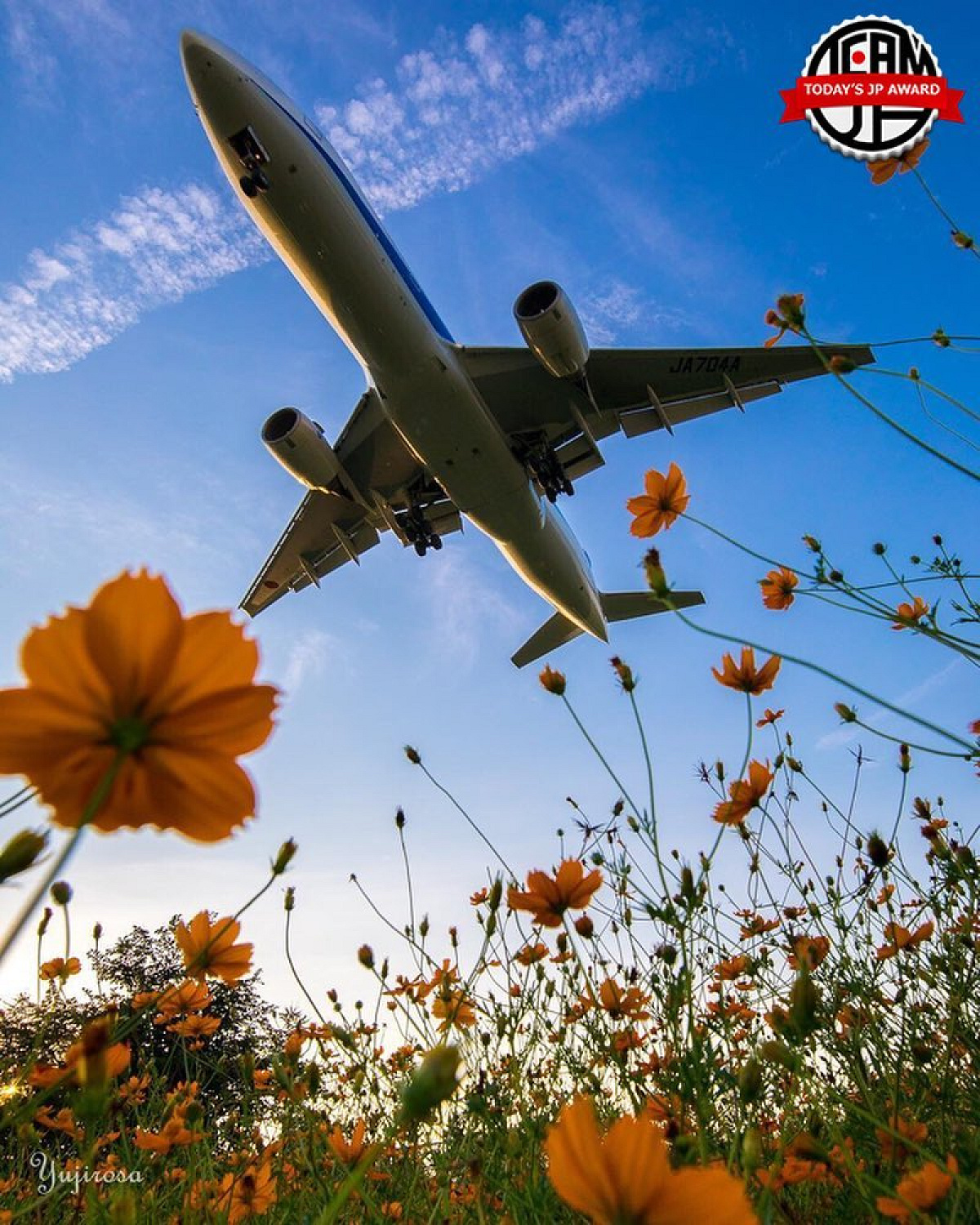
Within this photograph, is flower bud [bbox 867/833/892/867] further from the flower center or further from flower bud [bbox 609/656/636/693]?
the flower center

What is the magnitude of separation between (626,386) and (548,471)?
1.42m

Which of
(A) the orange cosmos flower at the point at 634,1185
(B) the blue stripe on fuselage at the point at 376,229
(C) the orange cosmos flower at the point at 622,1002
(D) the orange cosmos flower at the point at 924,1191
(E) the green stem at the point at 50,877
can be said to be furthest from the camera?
(B) the blue stripe on fuselage at the point at 376,229

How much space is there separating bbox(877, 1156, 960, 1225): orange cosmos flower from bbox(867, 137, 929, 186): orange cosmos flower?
5.15 ft

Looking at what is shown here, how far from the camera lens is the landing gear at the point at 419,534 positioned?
1091 centimetres

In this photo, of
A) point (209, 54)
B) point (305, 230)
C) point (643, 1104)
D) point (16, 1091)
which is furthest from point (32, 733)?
point (209, 54)

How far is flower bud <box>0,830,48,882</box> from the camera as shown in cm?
Result: 42

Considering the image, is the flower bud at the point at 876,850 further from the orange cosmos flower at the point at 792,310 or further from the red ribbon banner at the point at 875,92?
the red ribbon banner at the point at 875,92

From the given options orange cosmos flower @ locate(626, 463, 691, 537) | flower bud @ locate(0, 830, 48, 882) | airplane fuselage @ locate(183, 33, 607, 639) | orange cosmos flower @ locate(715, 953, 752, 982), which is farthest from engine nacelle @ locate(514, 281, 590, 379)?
flower bud @ locate(0, 830, 48, 882)


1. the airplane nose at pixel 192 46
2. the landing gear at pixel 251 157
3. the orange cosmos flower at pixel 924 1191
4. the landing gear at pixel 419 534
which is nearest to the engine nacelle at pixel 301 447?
the landing gear at pixel 419 534

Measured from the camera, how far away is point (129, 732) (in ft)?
1.36

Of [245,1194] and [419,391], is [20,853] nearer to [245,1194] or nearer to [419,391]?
[245,1194]

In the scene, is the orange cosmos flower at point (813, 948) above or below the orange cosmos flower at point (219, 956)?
below

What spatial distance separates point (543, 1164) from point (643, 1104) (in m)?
0.35

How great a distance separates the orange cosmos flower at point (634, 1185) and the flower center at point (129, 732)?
1.01 feet
